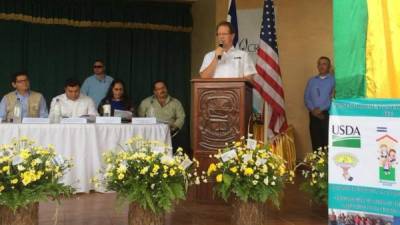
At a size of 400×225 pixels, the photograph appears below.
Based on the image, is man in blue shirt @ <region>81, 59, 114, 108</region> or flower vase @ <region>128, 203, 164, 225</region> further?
man in blue shirt @ <region>81, 59, 114, 108</region>

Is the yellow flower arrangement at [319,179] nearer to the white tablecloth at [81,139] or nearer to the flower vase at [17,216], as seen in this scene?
the white tablecloth at [81,139]

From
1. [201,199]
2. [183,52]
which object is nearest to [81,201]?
[201,199]

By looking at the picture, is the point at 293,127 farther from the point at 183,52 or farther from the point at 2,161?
the point at 2,161

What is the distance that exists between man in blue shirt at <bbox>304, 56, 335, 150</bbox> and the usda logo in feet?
11.8

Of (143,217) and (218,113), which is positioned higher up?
(218,113)

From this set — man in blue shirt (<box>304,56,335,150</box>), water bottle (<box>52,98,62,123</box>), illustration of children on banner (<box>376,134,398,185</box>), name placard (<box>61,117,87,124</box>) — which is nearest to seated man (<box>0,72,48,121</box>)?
water bottle (<box>52,98,62,123</box>)

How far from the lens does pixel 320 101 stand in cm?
590

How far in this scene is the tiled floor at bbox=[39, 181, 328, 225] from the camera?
3066mm

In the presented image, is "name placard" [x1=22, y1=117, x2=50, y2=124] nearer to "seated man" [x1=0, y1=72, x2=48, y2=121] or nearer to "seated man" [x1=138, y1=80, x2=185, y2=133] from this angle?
"seated man" [x1=0, y1=72, x2=48, y2=121]

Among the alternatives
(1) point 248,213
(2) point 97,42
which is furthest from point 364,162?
(2) point 97,42

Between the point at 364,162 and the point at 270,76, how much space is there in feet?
10.1

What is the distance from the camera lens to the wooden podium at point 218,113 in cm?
338

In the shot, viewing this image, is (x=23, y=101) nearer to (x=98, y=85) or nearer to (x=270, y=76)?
(x=98, y=85)

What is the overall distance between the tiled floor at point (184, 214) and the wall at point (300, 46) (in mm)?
2661
